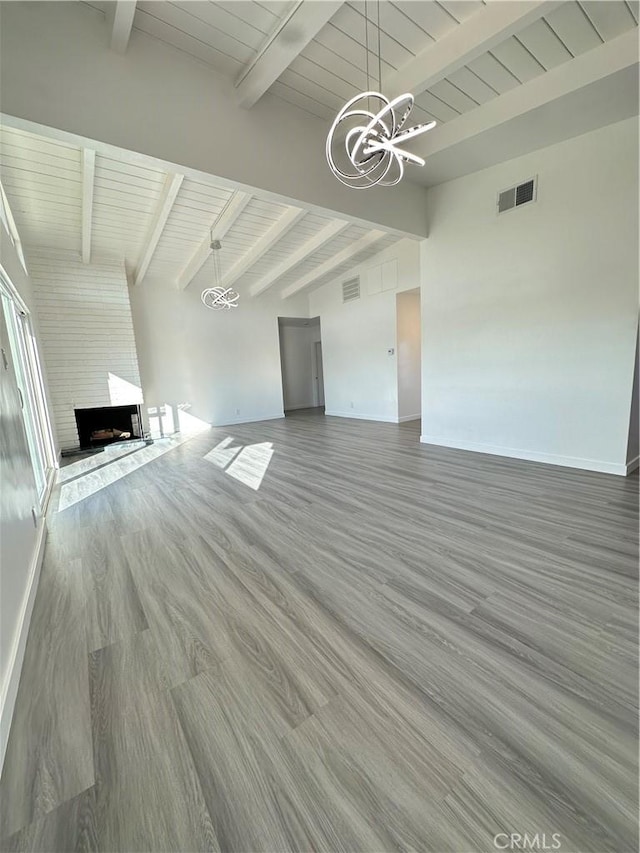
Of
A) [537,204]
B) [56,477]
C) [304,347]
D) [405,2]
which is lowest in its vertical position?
[56,477]

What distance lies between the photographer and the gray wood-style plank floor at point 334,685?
0.97 m

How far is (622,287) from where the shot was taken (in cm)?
341

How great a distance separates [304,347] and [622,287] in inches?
356

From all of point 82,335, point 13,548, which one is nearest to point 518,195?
point 13,548

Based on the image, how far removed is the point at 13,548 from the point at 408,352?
23.4 feet

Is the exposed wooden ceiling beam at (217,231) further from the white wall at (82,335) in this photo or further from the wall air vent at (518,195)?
the wall air vent at (518,195)

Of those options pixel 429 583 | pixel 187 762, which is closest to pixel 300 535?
pixel 429 583

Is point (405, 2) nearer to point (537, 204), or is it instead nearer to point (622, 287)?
point (537, 204)

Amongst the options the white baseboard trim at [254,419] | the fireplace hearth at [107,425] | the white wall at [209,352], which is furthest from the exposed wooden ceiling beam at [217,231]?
the white baseboard trim at [254,419]

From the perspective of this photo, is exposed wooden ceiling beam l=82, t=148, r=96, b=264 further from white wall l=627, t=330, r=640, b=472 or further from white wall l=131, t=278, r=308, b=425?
white wall l=627, t=330, r=640, b=472

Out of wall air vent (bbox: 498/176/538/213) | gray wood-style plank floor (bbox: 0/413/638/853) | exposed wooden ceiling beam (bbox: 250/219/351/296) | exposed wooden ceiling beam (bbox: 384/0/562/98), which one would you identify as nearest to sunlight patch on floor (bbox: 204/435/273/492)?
gray wood-style plank floor (bbox: 0/413/638/853)

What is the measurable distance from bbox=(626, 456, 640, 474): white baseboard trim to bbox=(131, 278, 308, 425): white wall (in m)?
7.57
